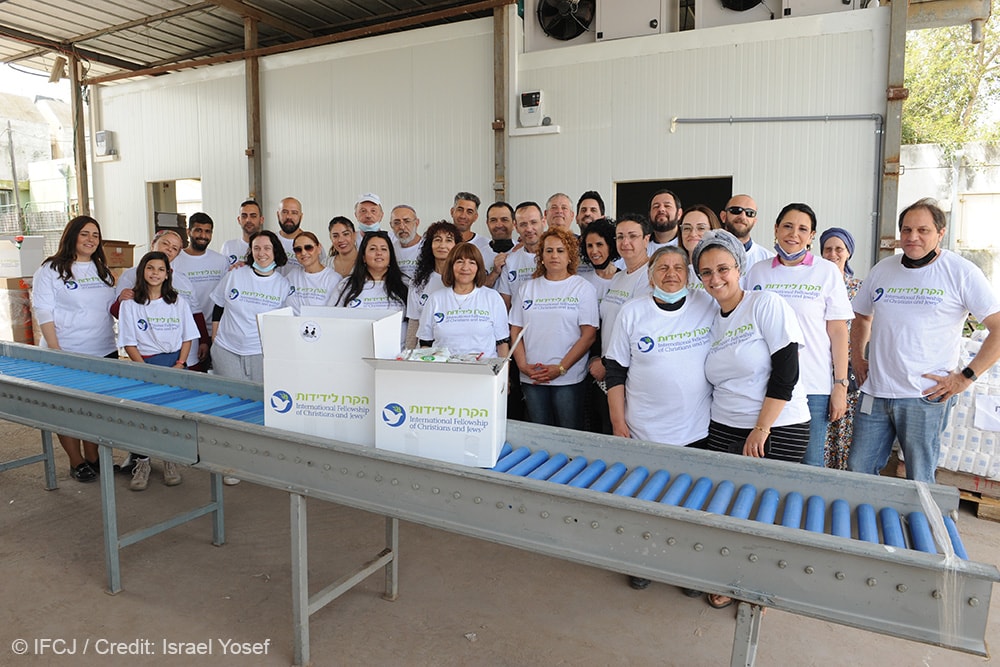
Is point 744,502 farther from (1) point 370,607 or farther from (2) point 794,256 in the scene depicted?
(1) point 370,607

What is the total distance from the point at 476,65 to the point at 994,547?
579 centimetres

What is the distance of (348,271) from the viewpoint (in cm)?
366

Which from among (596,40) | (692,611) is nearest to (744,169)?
(596,40)

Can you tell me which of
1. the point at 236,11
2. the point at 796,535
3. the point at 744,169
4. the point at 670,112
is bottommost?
the point at 796,535

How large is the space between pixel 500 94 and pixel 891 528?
230 inches

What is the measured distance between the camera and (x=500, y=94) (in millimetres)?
6445

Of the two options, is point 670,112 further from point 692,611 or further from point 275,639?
point 275,639

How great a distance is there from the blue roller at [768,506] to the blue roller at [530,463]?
575mm

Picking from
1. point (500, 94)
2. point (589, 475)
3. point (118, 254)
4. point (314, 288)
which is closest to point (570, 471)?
point (589, 475)

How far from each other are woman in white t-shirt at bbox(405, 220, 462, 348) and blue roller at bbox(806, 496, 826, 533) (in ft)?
6.85

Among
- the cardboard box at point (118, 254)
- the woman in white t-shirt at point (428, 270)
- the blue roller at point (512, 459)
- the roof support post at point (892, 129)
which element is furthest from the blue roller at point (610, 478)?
the cardboard box at point (118, 254)

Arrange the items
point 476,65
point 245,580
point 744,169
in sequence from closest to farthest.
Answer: point 245,580, point 744,169, point 476,65

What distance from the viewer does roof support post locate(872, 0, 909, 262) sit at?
504cm

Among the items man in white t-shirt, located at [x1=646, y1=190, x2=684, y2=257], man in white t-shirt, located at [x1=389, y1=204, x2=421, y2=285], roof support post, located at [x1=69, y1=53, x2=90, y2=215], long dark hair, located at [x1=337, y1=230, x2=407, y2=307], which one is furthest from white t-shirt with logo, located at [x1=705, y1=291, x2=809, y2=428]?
roof support post, located at [x1=69, y1=53, x2=90, y2=215]
